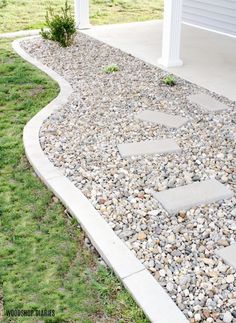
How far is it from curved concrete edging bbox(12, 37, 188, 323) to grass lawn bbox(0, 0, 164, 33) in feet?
21.3

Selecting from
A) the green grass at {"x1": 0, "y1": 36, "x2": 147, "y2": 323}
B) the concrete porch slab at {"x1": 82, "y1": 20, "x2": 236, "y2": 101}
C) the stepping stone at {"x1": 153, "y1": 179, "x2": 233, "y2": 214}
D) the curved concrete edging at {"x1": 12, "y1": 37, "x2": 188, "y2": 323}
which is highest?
the concrete porch slab at {"x1": 82, "y1": 20, "x2": 236, "y2": 101}

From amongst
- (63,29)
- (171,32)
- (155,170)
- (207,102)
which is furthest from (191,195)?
(63,29)

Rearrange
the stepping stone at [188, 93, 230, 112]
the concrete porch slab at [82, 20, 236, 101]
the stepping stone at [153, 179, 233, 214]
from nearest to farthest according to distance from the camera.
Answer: the stepping stone at [153, 179, 233, 214]
the stepping stone at [188, 93, 230, 112]
the concrete porch slab at [82, 20, 236, 101]

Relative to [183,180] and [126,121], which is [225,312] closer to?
[183,180]

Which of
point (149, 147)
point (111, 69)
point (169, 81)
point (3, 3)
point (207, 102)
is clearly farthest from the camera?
point (3, 3)

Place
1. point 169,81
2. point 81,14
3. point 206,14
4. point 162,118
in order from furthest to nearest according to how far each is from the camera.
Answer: point 206,14, point 81,14, point 169,81, point 162,118

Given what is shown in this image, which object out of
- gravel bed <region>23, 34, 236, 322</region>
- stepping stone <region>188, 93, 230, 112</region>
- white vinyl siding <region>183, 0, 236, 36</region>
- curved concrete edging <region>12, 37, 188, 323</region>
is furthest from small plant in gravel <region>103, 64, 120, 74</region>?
white vinyl siding <region>183, 0, 236, 36</region>

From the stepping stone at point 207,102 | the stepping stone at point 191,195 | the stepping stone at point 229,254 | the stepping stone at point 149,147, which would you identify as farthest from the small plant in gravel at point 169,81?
the stepping stone at point 229,254

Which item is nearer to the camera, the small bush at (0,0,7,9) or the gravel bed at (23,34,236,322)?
the gravel bed at (23,34,236,322)

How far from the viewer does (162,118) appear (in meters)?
4.68

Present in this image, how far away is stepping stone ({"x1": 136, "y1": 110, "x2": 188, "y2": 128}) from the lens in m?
4.55

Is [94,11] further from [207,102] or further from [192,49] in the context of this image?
[207,102]

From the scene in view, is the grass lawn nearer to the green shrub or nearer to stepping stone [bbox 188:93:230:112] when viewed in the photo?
the green shrub

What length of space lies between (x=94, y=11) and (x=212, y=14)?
3.62m
